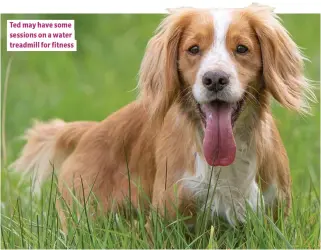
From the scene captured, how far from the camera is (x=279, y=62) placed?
6.03m

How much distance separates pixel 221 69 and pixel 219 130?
42cm

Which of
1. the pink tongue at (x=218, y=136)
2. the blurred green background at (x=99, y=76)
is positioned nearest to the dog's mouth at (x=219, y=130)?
the pink tongue at (x=218, y=136)

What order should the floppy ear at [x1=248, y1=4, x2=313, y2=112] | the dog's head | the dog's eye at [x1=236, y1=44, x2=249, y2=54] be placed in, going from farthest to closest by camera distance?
→ the floppy ear at [x1=248, y1=4, x2=313, y2=112], the dog's eye at [x1=236, y1=44, x2=249, y2=54], the dog's head

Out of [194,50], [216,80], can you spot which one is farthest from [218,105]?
[194,50]

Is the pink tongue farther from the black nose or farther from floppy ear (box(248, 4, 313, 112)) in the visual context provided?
floppy ear (box(248, 4, 313, 112))

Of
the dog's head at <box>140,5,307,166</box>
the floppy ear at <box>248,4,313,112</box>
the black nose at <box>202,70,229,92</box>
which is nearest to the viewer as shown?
the black nose at <box>202,70,229,92</box>

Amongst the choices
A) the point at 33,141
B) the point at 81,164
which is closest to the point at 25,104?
the point at 33,141

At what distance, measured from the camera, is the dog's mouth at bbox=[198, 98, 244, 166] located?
582cm

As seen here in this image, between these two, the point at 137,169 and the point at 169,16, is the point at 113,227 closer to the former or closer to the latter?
the point at 137,169

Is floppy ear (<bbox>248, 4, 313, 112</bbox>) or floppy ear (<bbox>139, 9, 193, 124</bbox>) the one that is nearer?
floppy ear (<bbox>248, 4, 313, 112</bbox>)

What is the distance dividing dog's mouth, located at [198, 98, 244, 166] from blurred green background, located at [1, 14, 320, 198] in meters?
3.47

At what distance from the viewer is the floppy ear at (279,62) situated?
5.93 metres

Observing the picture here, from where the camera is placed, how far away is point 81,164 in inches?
275

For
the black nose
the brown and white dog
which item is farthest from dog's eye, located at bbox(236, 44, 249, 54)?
the black nose
